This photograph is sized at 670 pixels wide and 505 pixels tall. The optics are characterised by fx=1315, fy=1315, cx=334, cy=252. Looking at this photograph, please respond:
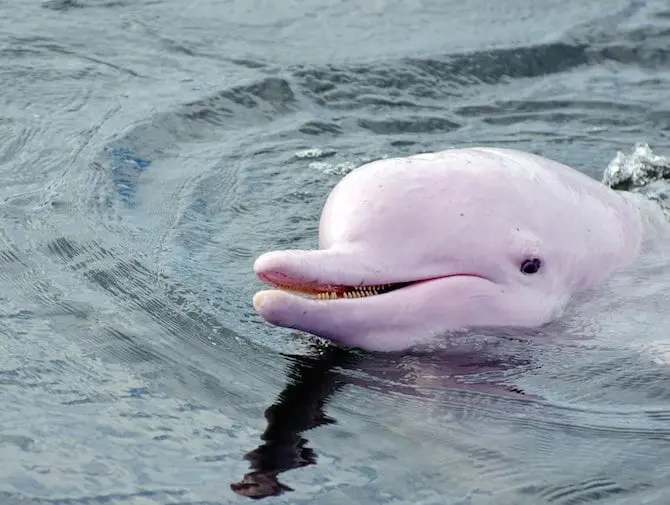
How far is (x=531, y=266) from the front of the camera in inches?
311

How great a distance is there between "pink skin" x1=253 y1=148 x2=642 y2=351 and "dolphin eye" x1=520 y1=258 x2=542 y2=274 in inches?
1.4

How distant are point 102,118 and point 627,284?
5243 mm

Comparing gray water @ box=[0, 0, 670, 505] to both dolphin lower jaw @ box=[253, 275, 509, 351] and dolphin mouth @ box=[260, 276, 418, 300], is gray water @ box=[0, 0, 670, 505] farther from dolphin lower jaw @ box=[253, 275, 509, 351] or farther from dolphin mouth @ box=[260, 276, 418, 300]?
dolphin mouth @ box=[260, 276, 418, 300]

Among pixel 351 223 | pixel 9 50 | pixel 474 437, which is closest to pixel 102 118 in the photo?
pixel 9 50

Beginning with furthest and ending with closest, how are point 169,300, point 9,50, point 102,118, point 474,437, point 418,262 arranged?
point 9,50, point 102,118, point 169,300, point 418,262, point 474,437

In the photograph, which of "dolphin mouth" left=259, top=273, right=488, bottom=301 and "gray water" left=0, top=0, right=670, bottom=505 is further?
"dolphin mouth" left=259, top=273, right=488, bottom=301

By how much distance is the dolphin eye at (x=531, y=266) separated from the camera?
7867 millimetres

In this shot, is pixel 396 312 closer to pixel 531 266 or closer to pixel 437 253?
pixel 437 253

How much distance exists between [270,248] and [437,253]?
205 cm

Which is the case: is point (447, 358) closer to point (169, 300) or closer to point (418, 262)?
point (418, 262)

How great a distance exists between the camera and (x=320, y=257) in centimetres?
719

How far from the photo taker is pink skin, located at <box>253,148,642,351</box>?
723 centimetres

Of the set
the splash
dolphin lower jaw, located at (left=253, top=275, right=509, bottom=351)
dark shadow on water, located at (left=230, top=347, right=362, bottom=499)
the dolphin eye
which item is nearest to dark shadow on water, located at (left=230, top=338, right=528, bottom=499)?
dark shadow on water, located at (left=230, top=347, right=362, bottom=499)

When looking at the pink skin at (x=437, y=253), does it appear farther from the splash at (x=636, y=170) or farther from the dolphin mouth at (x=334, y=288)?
the splash at (x=636, y=170)
